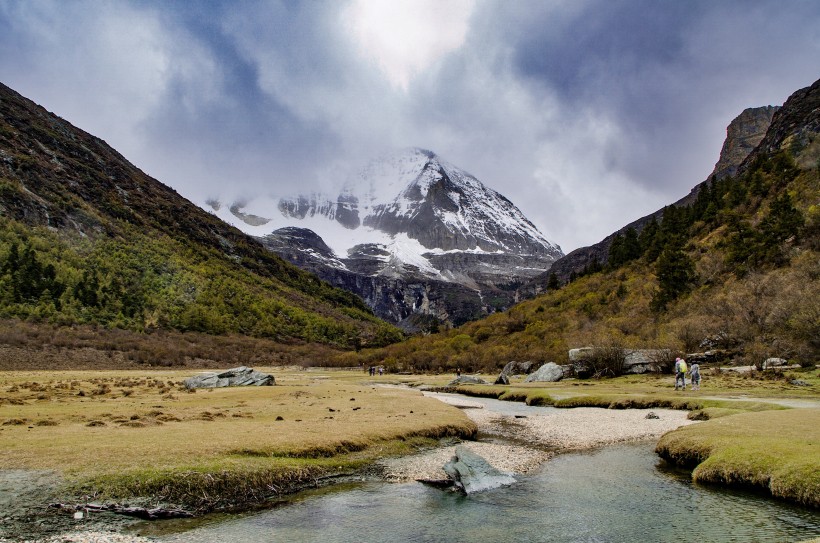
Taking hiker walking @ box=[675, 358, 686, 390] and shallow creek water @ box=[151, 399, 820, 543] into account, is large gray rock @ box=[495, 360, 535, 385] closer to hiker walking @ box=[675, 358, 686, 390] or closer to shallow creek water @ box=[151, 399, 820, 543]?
hiker walking @ box=[675, 358, 686, 390]

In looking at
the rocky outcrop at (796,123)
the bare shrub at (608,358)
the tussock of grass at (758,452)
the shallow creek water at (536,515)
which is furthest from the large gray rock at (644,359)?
the rocky outcrop at (796,123)

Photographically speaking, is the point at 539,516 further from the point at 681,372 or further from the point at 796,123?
the point at 796,123

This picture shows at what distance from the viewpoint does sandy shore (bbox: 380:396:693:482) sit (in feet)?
67.9

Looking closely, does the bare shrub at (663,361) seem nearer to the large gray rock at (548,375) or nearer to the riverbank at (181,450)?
the large gray rock at (548,375)

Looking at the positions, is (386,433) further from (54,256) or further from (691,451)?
(54,256)

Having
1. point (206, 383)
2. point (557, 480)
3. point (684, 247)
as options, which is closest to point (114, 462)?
point (557, 480)

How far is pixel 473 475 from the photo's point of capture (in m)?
17.9

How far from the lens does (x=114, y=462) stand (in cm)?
1658

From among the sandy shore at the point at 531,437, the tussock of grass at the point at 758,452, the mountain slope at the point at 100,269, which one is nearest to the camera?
the tussock of grass at the point at 758,452

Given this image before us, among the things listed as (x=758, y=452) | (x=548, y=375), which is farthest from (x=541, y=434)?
(x=548, y=375)

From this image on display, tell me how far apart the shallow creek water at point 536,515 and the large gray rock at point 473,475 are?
1.69ft

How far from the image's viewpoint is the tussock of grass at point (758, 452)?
1484 cm

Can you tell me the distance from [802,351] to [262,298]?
17120cm

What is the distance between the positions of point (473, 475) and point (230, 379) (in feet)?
175
